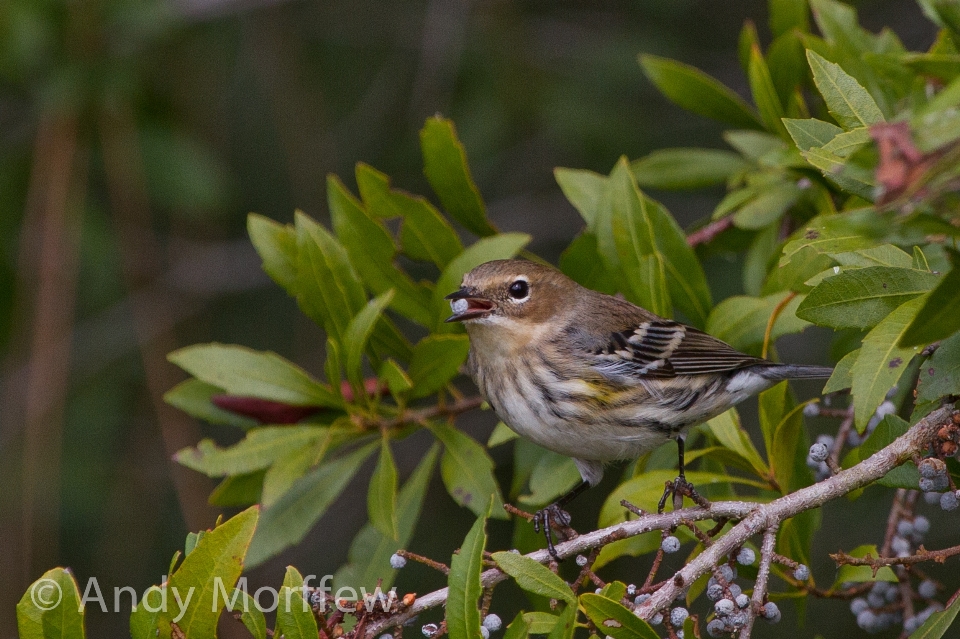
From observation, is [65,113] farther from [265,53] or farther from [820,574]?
[820,574]

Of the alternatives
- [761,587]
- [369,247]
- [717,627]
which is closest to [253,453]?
[369,247]

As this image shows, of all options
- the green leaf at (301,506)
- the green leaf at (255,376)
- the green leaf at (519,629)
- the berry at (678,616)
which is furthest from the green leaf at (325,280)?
the berry at (678,616)

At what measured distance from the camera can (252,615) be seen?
6.46 ft

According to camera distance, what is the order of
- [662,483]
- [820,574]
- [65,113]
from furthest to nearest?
1. [820,574]
2. [65,113]
3. [662,483]

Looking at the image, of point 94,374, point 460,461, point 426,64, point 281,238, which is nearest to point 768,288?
point 460,461

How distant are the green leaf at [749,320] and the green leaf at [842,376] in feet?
1.74

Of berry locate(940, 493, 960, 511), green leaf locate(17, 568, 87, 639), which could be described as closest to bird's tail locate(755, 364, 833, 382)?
berry locate(940, 493, 960, 511)

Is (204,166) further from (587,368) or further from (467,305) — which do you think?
(587,368)

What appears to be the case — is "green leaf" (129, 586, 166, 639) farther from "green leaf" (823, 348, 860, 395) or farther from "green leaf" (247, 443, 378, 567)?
"green leaf" (823, 348, 860, 395)

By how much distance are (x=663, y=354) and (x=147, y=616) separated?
5.85 ft

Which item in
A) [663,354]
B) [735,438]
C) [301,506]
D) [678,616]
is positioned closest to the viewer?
[678,616]

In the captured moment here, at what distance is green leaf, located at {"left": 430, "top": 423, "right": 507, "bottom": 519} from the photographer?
9.03 ft

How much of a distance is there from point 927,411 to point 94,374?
4.40m

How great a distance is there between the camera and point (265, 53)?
565 centimetres
